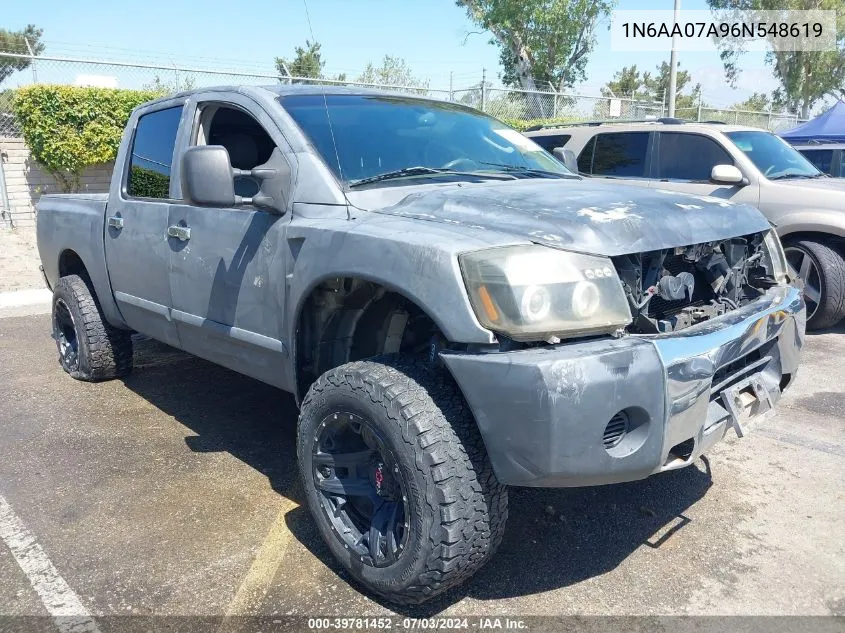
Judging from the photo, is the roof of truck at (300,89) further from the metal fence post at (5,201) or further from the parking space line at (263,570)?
the metal fence post at (5,201)

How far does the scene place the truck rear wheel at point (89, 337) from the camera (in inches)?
192

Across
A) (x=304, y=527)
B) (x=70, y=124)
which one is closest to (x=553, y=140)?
(x=304, y=527)

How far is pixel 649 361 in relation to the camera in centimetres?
220

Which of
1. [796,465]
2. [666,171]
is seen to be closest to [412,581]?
[796,465]

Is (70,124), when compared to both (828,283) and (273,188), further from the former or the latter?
(828,283)

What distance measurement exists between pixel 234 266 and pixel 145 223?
40.8 inches

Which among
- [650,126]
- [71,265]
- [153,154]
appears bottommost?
[71,265]

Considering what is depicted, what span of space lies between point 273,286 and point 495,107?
1372cm

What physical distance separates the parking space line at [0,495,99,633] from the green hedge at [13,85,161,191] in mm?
8441

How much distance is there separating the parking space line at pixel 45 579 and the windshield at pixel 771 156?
21.5 feet

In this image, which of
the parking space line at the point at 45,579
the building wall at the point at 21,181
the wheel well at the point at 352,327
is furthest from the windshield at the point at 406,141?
the building wall at the point at 21,181

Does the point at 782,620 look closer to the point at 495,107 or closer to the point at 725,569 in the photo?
the point at 725,569

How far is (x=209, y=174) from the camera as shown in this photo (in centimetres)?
291

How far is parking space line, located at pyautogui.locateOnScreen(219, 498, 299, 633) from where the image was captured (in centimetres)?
255
